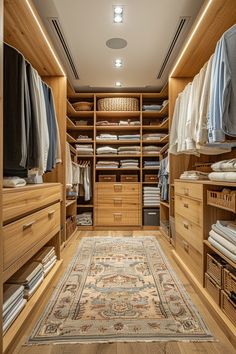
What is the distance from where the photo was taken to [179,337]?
4.27 ft

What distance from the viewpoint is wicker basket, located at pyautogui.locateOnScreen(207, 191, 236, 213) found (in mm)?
1381

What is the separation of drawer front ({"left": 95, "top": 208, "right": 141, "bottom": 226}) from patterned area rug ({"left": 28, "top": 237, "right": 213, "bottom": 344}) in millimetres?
1482

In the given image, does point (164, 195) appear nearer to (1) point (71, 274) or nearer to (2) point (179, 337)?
(1) point (71, 274)

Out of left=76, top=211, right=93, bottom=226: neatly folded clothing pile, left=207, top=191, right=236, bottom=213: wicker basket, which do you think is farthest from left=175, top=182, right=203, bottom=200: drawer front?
left=76, top=211, right=93, bottom=226: neatly folded clothing pile

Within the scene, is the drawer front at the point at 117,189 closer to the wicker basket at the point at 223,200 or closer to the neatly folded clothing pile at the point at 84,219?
the neatly folded clothing pile at the point at 84,219

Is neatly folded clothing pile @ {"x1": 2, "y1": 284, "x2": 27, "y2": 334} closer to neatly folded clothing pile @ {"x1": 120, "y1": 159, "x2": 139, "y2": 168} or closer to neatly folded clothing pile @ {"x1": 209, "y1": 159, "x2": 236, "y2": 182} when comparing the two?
neatly folded clothing pile @ {"x1": 209, "y1": 159, "x2": 236, "y2": 182}

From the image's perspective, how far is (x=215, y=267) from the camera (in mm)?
1590

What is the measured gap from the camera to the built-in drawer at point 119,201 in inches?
161

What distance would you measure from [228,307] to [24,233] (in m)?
1.18

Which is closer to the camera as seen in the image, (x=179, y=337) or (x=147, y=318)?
(x=179, y=337)

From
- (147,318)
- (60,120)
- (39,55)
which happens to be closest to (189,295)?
(147,318)

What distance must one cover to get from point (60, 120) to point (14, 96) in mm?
1433

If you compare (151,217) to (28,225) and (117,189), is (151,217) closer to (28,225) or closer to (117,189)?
(117,189)

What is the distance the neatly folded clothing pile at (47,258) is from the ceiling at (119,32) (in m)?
2.06
